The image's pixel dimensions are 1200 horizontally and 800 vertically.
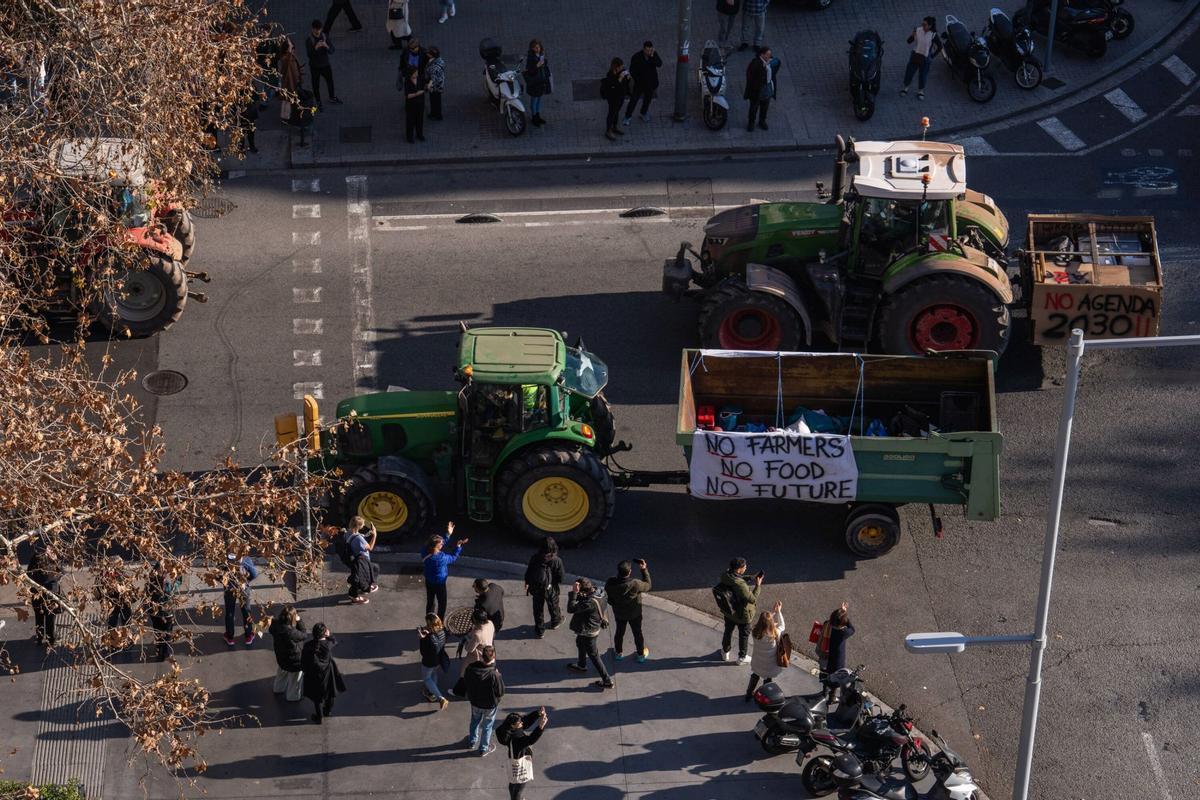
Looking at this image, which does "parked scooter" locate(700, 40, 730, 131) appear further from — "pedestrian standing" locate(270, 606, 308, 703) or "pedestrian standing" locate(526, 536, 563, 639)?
"pedestrian standing" locate(270, 606, 308, 703)

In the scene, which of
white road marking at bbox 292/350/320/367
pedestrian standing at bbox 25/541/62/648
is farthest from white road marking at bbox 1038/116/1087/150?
pedestrian standing at bbox 25/541/62/648

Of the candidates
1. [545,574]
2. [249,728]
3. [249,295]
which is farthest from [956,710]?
[249,295]

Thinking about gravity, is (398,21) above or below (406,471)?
above

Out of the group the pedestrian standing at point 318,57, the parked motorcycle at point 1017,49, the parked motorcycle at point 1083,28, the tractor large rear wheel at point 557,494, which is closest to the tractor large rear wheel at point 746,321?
the tractor large rear wheel at point 557,494

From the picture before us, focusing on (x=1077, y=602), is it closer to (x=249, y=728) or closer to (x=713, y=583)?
(x=713, y=583)

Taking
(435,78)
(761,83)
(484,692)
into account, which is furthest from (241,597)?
(761,83)

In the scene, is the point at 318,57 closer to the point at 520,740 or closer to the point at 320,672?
the point at 320,672
